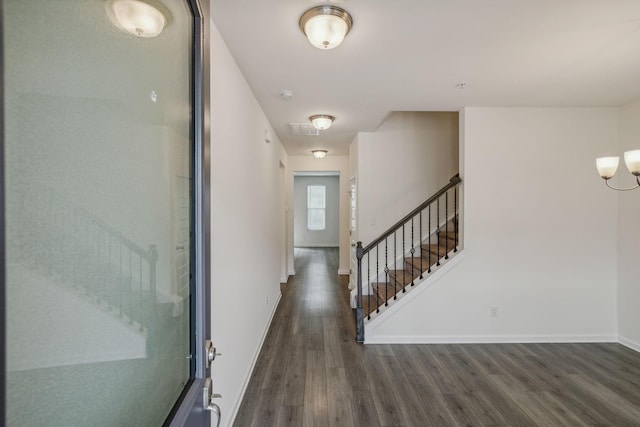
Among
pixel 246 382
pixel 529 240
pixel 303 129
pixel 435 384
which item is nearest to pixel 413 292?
pixel 435 384

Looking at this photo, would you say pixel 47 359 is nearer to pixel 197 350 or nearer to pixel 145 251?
pixel 145 251

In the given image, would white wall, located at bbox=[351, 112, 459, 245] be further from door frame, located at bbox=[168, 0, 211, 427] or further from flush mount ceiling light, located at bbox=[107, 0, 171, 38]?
flush mount ceiling light, located at bbox=[107, 0, 171, 38]

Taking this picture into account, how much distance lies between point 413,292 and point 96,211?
327cm

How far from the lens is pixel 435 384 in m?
2.57

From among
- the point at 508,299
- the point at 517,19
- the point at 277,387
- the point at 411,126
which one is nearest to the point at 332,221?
the point at 411,126

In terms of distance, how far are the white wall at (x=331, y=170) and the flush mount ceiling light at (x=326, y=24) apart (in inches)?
186

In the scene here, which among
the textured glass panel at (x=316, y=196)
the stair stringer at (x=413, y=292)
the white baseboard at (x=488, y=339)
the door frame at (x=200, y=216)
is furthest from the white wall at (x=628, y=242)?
the textured glass panel at (x=316, y=196)

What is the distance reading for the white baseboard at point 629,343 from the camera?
3.18 metres

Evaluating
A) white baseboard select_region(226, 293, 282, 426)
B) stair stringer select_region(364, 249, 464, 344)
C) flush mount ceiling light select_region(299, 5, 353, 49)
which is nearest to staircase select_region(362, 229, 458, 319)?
stair stringer select_region(364, 249, 464, 344)

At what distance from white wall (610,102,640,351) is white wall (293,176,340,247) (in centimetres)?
773

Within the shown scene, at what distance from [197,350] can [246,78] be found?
7.40ft

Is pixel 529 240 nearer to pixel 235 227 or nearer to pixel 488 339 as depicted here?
pixel 488 339

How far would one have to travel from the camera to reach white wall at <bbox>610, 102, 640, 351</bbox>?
319 centimetres

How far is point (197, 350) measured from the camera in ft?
3.14
